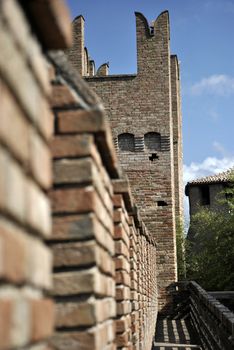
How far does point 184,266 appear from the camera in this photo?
25.5m

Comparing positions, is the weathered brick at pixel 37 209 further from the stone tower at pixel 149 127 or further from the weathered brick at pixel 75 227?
the stone tower at pixel 149 127

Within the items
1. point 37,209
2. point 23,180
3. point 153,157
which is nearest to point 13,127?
point 23,180

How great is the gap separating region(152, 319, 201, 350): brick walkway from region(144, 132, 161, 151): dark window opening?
5630mm

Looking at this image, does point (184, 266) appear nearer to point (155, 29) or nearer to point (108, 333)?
point (155, 29)

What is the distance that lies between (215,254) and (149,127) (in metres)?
6.95

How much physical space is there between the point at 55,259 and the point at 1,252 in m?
0.98

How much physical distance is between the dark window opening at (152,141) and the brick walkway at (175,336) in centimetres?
→ 563

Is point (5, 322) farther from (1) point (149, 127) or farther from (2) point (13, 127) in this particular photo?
(1) point (149, 127)

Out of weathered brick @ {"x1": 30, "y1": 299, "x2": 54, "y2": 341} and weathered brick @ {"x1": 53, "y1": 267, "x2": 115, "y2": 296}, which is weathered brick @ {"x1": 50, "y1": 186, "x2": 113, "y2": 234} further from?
weathered brick @ {"x1": 30, "y1": 299, "x2": 54, "y2": 341}

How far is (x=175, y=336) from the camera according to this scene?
50.1 feet

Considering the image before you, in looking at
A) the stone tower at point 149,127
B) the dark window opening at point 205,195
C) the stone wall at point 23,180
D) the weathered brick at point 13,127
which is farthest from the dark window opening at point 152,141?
the dark window opening at point 205,195

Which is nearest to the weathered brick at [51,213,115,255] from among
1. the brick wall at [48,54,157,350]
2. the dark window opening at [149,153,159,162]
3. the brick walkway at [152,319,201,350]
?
the brick wall at [48,54,157,350]

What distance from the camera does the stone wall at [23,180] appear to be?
118 centimetres

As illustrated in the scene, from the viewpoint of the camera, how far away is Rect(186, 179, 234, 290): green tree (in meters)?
23.7
